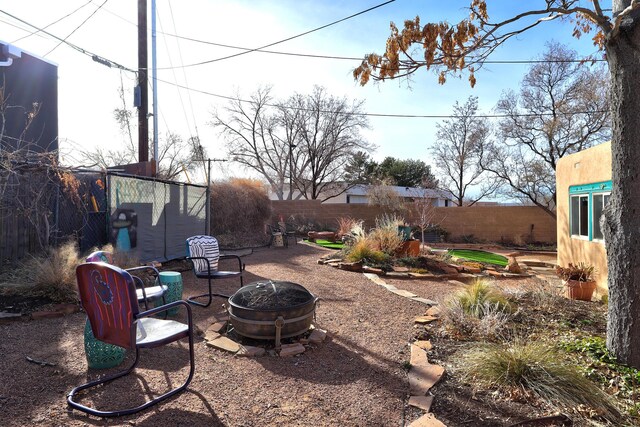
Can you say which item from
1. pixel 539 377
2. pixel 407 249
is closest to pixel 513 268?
pixel 407 249

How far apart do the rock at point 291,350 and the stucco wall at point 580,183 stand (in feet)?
20.2

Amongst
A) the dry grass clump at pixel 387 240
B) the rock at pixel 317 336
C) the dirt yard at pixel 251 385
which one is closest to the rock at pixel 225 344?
the dirt yard at pixel 251 385

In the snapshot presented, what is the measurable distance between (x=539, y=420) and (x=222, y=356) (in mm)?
2588

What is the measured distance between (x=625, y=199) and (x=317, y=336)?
10.2 ft

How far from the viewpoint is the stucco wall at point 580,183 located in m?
7.34

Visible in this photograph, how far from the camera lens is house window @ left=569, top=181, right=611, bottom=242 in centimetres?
766

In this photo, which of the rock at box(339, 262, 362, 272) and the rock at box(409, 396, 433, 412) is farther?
the rock at box(339, 262, 362, 272)

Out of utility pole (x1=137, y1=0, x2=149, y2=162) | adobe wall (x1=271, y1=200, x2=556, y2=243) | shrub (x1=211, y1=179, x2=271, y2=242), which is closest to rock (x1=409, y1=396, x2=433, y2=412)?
utility pole (x1=137, y1=0, x2=149, y2=162)

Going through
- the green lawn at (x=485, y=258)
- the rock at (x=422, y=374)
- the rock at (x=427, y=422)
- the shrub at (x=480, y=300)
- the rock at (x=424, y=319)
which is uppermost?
the shrub at (x=480, y=300)

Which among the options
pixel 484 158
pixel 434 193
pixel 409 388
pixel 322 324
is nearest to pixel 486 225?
pixel 484 158

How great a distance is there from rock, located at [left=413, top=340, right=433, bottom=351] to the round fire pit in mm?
1112

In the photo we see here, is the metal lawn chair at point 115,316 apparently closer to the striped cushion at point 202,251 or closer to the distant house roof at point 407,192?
the striped cushion at point 202,251

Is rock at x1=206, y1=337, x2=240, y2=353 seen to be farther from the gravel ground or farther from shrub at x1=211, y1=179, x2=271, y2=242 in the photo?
shrub at x1=211, y1=179, x2=271, y2=242

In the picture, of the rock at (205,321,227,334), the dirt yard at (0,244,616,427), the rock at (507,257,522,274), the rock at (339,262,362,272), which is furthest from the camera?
the rock at (507,257,522,274)
